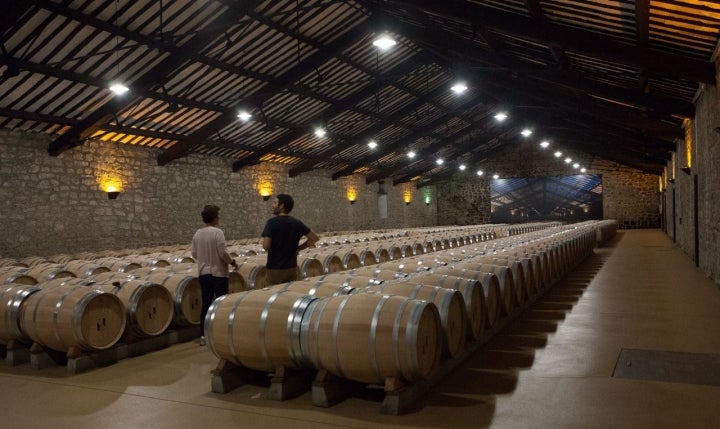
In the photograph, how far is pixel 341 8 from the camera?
1262 cm

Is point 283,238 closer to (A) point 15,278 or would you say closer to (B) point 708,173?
(A) point 15,278

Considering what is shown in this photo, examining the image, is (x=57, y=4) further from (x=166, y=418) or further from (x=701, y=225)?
(x=701, y=225)

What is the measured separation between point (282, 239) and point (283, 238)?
15mm

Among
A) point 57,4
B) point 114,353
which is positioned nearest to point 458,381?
point 114,353

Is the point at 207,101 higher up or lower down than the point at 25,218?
higher up

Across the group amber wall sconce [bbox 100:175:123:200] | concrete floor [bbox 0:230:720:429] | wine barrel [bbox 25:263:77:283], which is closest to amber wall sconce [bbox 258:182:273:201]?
amber wall sconce [bbox 100:175:123:200]

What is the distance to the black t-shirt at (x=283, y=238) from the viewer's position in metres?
5.42

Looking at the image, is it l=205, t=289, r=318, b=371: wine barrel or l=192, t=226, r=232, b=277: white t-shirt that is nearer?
l=205, t=289, r=318, b=371: wine barrel

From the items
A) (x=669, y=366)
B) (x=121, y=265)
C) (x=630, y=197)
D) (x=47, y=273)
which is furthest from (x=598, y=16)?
(x=630, y=197)

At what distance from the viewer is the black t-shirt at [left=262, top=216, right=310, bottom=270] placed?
17.8 feet

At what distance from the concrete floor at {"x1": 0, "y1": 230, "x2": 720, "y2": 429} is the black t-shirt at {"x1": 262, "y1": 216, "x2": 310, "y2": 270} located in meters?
1.15

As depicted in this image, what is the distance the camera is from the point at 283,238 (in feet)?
17.9

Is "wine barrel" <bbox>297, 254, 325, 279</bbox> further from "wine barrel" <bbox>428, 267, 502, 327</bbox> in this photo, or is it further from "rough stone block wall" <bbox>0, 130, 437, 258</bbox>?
"rough stone block wall" <bbox>0, 130, 437, 258</bbox>

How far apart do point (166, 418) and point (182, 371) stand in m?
1.23
